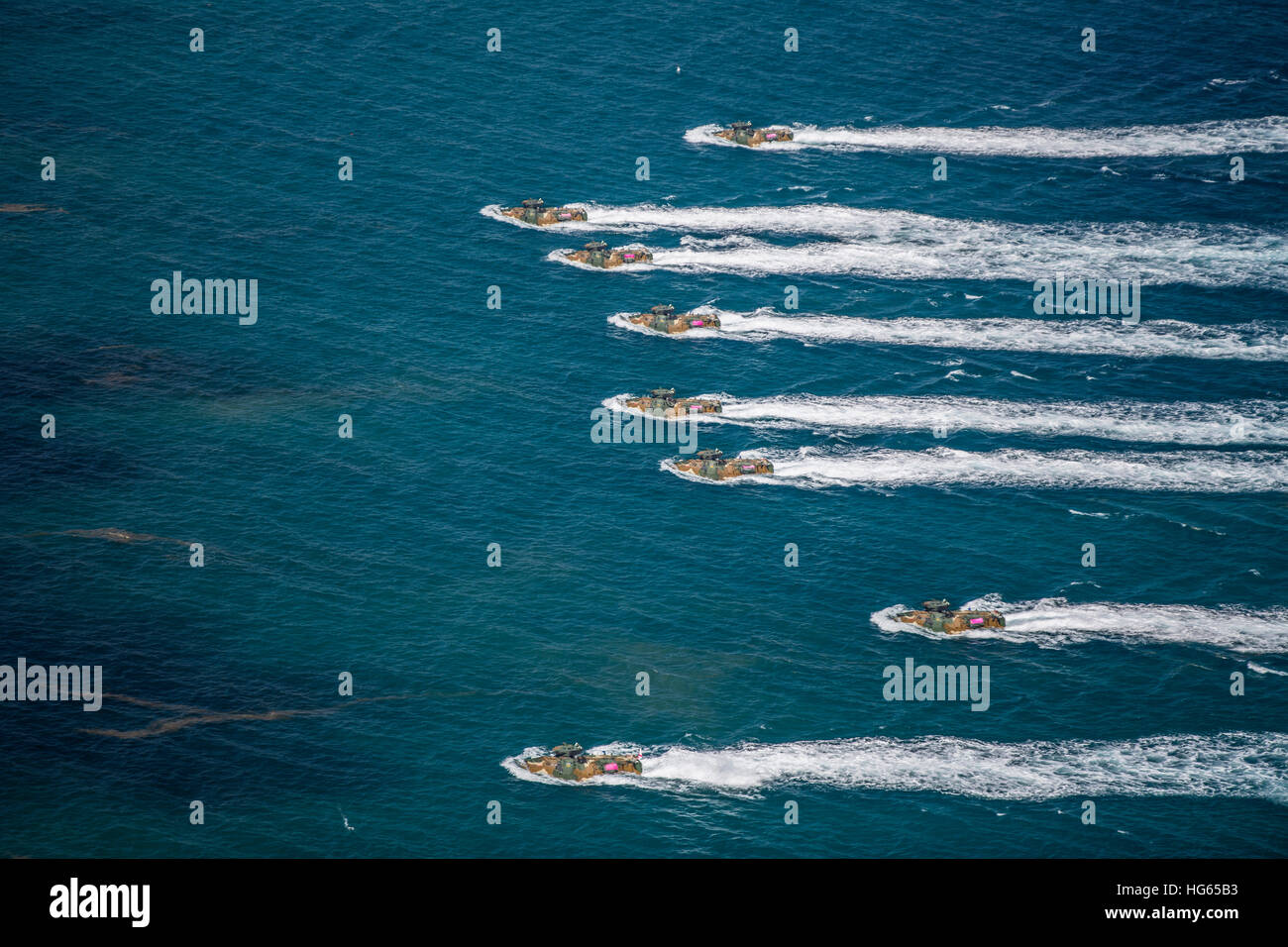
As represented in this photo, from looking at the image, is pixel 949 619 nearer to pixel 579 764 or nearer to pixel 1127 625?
pixel 1127 625

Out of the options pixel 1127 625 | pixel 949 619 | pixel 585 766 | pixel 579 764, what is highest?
pixel 949 619

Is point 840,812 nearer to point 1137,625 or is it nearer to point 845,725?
point 845,725

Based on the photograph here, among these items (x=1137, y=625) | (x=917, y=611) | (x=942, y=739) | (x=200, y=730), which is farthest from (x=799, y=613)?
(x=200, y=730)

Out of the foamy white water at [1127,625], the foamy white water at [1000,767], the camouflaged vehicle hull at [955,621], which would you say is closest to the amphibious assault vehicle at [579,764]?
the foamy white water at [1000,767]

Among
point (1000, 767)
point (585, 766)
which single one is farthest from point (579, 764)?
point (1000, 767)

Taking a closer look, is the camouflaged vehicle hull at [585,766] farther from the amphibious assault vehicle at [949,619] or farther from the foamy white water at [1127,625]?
the amphibious assault vehicle at [949,619]

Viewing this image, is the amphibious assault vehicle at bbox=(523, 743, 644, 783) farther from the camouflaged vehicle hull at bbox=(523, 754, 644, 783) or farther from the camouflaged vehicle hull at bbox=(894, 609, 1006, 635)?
the camouflaged vehicle hull at bbox=(894, 609, 1006, 635)
